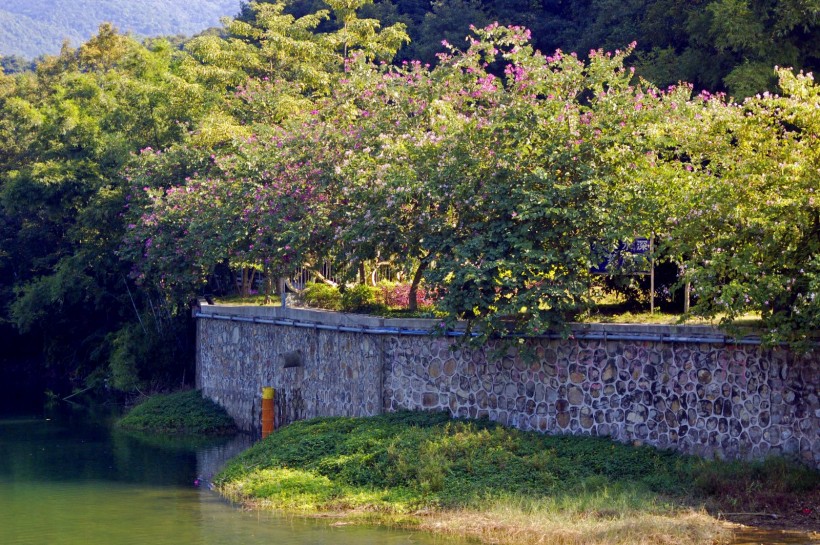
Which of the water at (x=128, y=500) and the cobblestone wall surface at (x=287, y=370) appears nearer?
the water at (x=128, y=500)

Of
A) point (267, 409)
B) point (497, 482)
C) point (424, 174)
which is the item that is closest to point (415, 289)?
point (424, 174)

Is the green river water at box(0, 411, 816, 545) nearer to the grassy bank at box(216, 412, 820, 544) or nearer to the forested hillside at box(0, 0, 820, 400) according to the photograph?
the grassy bank at box(216, 412, 820, 544)

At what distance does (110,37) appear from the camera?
2195 inches

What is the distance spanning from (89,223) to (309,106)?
8039 millimetres

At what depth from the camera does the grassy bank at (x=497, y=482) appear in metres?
13.7

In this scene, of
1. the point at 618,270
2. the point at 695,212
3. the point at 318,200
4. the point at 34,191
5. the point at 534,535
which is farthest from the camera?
the point at 34,191

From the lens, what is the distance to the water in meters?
14.7

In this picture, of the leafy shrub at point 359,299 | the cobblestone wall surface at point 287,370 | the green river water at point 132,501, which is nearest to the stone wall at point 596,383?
the cobblestone wall surface at point 287,370

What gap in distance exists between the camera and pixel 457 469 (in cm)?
1602

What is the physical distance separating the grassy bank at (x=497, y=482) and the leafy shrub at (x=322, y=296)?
4.80m

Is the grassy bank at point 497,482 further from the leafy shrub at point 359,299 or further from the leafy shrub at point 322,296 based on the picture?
the leafy shrub at point 322,296

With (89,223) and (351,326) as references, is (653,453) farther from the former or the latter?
(89,223)

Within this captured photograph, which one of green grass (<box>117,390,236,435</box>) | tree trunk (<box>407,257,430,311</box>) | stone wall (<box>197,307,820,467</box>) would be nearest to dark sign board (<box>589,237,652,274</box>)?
stone wall (<box>197,307,820,467</box>)

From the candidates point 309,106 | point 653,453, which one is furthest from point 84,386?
point 653,453
